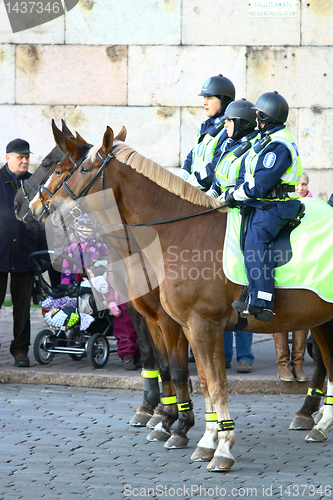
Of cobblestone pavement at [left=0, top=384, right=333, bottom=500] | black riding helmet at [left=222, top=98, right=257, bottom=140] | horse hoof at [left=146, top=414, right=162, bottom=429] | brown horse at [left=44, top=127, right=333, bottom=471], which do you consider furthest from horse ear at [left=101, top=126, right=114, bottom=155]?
horse hoof at [left=146, top=414, right=162, bottom=429]

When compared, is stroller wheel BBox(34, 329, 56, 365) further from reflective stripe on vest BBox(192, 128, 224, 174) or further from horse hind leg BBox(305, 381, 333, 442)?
horse hind leg BBox(305, 381, 333, 442)

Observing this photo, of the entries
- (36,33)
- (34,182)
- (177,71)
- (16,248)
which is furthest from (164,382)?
(36,33)

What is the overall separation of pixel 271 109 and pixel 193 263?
131cm

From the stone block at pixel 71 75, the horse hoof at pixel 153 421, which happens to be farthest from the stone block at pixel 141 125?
the horse hoof at pixel 153 421

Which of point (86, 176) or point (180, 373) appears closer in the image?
point (86, 176)

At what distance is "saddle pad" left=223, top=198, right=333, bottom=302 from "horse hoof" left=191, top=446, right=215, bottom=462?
1.31 metres

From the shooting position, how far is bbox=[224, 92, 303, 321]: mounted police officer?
15.8 ft

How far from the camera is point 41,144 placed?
448 inches

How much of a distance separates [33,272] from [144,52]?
463cm

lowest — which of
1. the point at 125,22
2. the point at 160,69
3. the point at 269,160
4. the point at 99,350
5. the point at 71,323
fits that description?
the point at 99,350

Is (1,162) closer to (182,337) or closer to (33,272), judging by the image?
(33,272)

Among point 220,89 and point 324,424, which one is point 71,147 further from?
point 324,424

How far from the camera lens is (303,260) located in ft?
16.2

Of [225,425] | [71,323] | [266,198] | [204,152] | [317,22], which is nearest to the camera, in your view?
[225,425]
